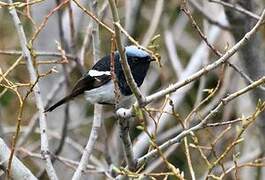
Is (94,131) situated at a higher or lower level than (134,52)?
lower

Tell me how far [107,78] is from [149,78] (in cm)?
269

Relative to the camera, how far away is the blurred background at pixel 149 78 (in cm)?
392

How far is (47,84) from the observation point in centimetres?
542

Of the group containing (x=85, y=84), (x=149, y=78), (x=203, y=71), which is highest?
(x=149, y=78)

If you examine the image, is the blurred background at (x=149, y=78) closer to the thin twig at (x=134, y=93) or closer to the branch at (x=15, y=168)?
the branch at (x=15, y=168)

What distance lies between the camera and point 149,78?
6379 millimetres

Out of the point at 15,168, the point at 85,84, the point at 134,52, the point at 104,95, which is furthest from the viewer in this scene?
the point at 85,84

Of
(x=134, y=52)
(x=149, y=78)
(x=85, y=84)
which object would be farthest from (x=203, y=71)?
(x=149, y=78)

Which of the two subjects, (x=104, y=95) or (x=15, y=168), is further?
(x=104, y=95)

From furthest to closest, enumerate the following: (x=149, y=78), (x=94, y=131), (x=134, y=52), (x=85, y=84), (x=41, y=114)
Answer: (x=149, y=78), (x=85, y=84), (x=134, y=52), (x=94, y=131), (x=41, y=114)

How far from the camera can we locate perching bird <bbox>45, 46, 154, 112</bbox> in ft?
11.4

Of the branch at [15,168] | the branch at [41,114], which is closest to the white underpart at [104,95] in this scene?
the branch at [41,114]

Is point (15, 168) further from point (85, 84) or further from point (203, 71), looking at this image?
point (85, 84)

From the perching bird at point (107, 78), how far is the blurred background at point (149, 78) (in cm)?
13
